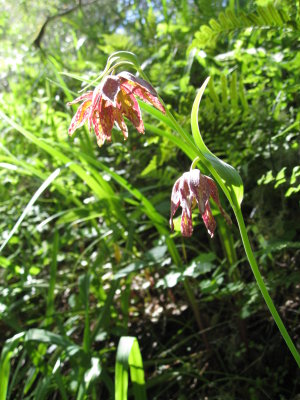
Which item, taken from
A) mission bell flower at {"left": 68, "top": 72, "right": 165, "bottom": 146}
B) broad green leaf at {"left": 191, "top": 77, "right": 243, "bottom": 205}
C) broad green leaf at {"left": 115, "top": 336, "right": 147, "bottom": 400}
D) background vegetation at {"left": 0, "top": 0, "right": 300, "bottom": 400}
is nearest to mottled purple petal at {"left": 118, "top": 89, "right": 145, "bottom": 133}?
mission bell flower at {"left": 68, "top": 72, "right": 165, "bottom": 146}

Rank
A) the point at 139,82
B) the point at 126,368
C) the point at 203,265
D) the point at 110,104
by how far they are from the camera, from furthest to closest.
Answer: the point at 203,265, the point at 126,368, the point at 110,104, the point at 139,82

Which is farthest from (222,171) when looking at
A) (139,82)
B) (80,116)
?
(80,116)

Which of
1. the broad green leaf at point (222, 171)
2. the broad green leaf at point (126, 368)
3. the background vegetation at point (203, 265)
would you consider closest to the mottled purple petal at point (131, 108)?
the broad green leaf at point (222, 171)

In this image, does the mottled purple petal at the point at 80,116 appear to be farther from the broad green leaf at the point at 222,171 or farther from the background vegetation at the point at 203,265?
the background vegetation at the point at 203,265

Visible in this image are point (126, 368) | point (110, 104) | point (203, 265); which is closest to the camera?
point (110, 104)

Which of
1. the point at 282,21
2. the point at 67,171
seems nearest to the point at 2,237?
the point at 67,171

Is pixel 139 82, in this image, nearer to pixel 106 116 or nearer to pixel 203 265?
pixel 106 116

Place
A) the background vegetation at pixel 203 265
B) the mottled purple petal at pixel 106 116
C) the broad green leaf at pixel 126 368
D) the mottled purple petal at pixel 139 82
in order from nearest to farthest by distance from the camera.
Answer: the mottled purple petal at pixel 139 82 → the mottled purple petal at pixel 106 116 → the broad green leaf at pixel 126 368 → the background vegetation at pixel 203 265

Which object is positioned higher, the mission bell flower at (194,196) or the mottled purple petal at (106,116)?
the mottled purple petal at (106,116)

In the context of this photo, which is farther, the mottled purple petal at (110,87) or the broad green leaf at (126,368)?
the broad green leaf at (126,368)
